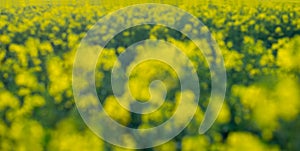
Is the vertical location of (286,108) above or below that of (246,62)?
above

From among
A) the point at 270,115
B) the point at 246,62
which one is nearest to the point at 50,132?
the point at 270,115

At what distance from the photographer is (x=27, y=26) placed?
727 centimetres

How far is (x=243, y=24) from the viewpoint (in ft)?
25.2

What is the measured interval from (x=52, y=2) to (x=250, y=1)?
17.4 ft

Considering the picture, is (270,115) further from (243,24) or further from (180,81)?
(243,24)

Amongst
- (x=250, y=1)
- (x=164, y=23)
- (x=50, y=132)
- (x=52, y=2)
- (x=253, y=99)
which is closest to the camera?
(x=50, y=132)

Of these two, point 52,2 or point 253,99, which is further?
point 52,2

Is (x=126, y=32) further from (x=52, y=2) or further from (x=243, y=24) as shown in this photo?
(x=52, y=2)

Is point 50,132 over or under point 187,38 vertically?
over

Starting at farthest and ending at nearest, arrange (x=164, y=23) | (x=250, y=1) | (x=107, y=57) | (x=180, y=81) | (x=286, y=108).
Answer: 1. (x=250, y=1)
2. (x=164, y=23)
3. (x=107, y=57)
4. (x=180, y=81)
5. (x=286, y=108)

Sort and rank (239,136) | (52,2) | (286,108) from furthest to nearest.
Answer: (52,2), (286,108), (239,136)

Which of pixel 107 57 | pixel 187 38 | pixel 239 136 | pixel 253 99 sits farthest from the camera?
pixel 187 38

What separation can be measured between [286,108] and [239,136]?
0.54 meters

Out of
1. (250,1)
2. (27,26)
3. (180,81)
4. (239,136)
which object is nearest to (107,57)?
(180,81)
